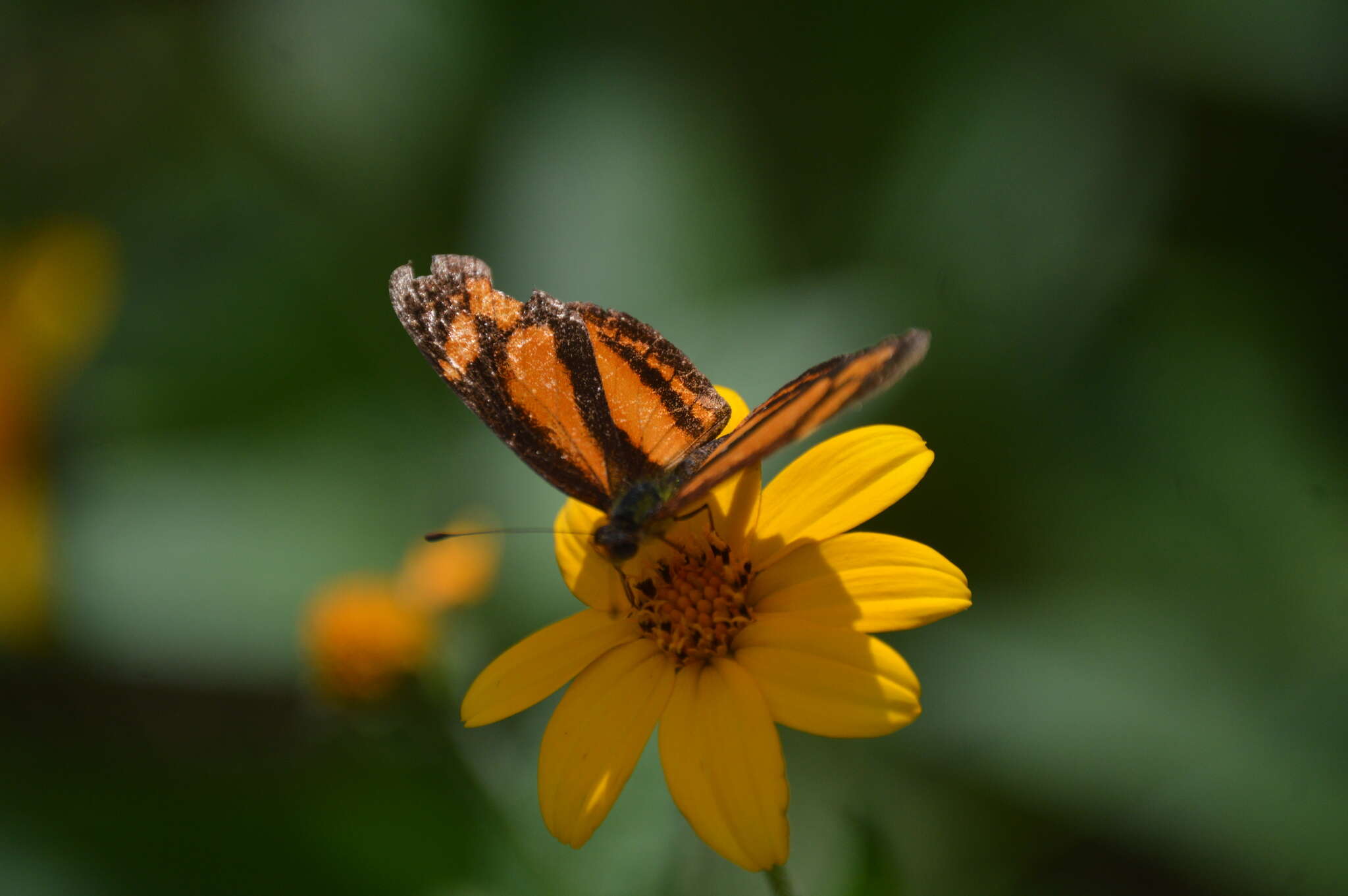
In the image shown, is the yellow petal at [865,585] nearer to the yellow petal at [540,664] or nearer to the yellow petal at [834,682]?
the yellow petal at [834,682]

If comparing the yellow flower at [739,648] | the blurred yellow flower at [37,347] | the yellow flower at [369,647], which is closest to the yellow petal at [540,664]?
the yellow flower at [739,648]

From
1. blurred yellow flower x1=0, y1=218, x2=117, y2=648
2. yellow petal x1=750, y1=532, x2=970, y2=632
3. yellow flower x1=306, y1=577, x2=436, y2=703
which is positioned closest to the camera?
yellow petal x1=750, y1=532, x2=970, y2=632

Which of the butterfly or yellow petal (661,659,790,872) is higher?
the butterfly

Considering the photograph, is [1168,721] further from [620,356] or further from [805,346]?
[620,356]

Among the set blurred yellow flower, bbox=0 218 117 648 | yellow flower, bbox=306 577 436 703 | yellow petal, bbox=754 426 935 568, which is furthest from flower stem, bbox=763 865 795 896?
blurred yellow flower, bbox=0 218 117 648

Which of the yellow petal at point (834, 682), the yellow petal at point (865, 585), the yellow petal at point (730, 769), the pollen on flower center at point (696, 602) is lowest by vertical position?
the yellow petal at point (730, 769)

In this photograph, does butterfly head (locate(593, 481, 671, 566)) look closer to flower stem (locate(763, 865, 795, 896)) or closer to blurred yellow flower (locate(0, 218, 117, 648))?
flower stem (locate(763, 865, 795, 896))

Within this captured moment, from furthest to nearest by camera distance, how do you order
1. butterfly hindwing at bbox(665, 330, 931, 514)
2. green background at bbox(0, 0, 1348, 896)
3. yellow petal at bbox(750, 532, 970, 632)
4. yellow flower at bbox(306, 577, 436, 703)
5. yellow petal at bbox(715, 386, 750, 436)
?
yellow flower at bbox(306, 577, 436, 703)
green background at bbox(0, 0, 1348, 896)
yellow petal at bbox(715, 386, 750, 436)
yellow petal at bbox(750, 532, 970, 632)
butterfly hindwing at bbox(665, 330, 931, 514)
